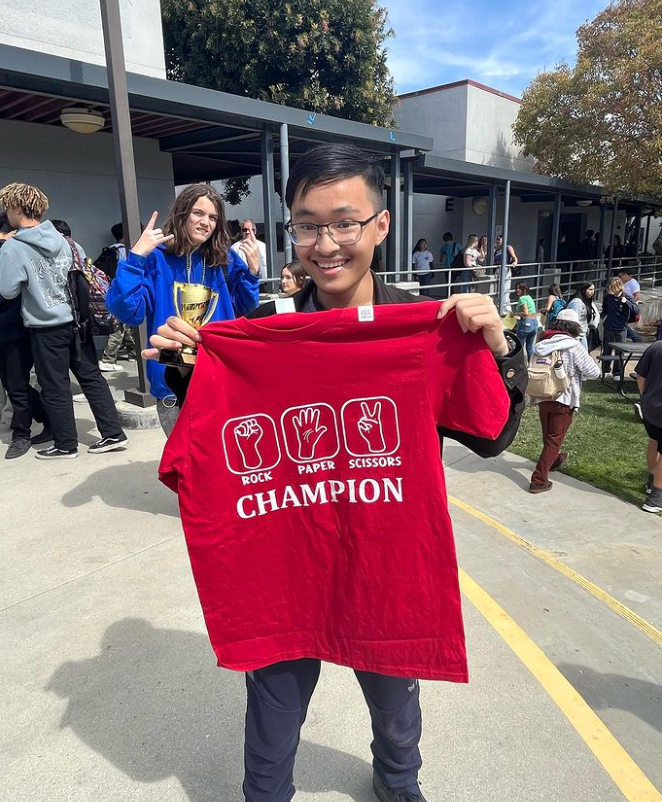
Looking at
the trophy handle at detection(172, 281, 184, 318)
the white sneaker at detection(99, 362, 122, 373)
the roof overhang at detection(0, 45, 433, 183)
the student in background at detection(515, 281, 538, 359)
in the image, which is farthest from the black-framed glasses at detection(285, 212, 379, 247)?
the student in background at detection(515, 281, 538, 359)

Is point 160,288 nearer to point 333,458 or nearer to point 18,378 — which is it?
point 333,458

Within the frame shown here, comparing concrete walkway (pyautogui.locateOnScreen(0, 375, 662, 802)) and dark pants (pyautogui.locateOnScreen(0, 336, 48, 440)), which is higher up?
dark pants (pyautogui.locateOnScreen(0, 336, 48, 440))

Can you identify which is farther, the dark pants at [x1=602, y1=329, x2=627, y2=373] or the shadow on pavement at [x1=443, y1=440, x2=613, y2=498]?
the dark pants at [x1=602, y1=329, x2=627, y2=373]

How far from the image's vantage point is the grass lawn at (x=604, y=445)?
17.5 ft

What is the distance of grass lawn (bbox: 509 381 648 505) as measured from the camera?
5.32 m

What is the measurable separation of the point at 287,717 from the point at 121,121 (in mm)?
5648

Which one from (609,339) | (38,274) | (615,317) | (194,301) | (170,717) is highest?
(38,274)

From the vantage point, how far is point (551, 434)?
5.08m

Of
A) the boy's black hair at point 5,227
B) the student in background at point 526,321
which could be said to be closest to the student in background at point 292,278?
the boy's black hair at point 5,227

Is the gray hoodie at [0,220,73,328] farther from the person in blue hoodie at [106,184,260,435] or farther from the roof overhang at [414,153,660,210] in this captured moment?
the roof overhang at [414,153,660,210]

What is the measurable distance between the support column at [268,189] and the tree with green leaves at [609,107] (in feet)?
39.2

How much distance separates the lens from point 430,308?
4.97ft

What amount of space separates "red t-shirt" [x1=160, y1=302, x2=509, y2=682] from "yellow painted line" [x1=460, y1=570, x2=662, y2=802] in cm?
109

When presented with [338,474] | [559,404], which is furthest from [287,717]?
[559,404]
